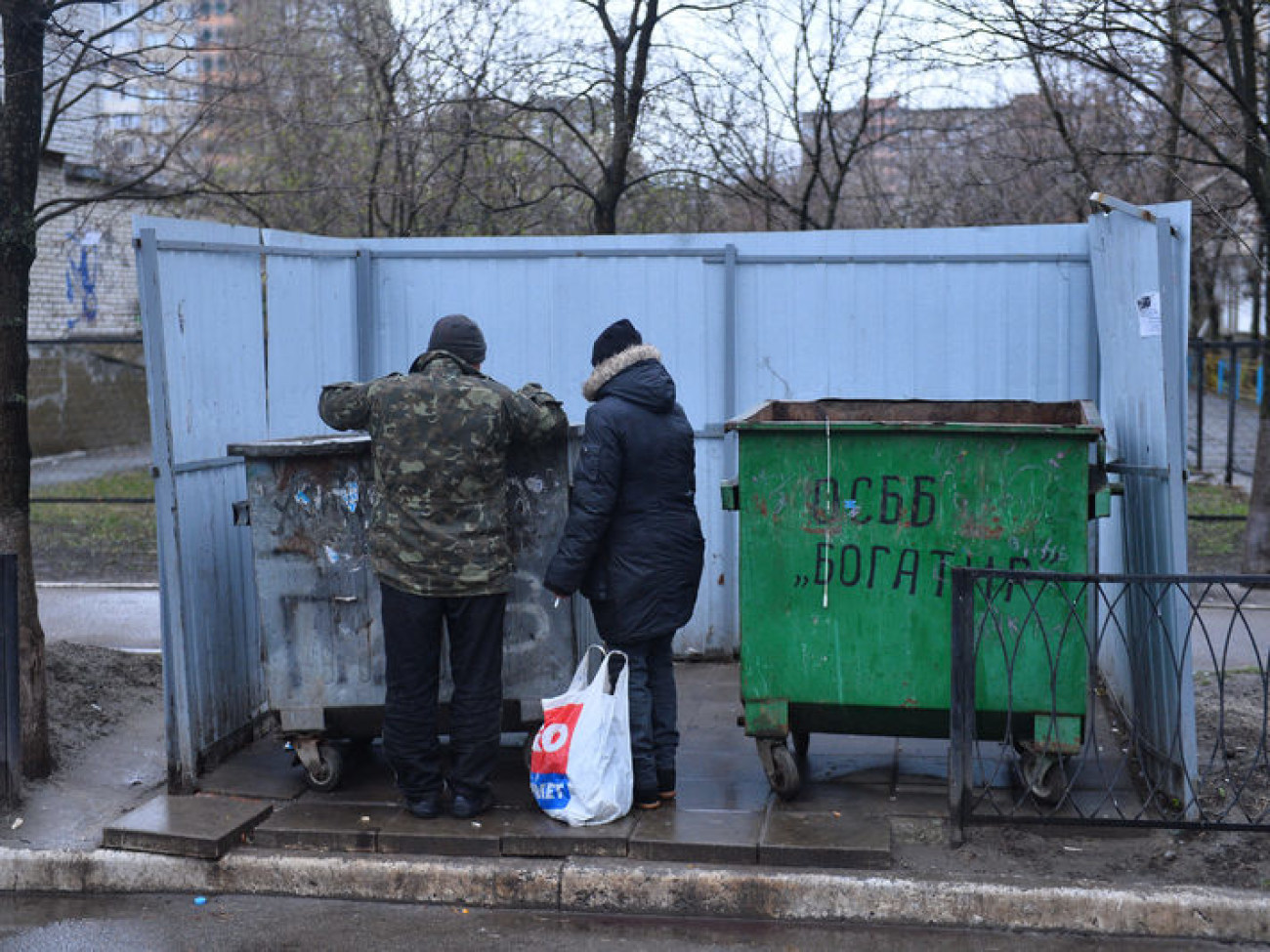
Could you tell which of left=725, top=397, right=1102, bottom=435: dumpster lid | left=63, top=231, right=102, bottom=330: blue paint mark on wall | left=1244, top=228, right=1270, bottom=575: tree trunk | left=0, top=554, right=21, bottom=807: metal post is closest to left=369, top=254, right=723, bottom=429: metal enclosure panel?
left=725, top=397, right=1102, bottom=435: dumpster lid

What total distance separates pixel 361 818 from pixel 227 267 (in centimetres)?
247

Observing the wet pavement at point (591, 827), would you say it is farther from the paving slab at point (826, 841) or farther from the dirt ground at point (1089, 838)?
the dirt ground at point (1089, 838)

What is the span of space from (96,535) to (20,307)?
7609mm

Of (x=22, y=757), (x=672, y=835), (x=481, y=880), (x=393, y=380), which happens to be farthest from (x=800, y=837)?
(x=22, y=757)

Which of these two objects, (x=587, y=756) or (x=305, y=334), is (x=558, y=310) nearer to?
(x=305, y=334)

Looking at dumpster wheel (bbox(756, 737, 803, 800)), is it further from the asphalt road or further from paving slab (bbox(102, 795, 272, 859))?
paving slab (bbox(102, 795, 272, 859))

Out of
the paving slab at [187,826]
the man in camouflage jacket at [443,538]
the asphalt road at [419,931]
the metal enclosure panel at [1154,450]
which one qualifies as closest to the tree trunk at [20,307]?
the paving slab at [187,826]

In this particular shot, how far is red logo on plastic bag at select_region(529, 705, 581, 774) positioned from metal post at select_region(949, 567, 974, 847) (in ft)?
4.54

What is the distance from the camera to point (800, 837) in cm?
504

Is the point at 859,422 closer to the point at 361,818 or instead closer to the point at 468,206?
the point at 361,818

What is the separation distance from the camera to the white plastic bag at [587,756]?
519cm

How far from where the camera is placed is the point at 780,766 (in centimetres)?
Answer: 541

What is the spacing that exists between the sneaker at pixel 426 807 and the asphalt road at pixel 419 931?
0.47m

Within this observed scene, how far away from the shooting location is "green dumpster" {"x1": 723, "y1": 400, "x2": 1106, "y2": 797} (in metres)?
5.14
